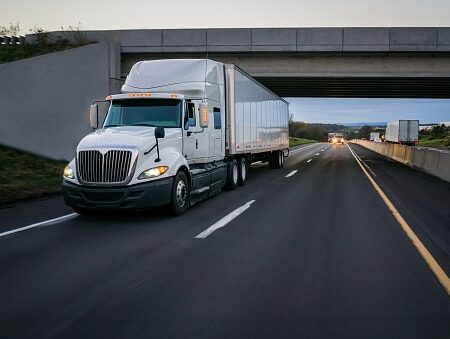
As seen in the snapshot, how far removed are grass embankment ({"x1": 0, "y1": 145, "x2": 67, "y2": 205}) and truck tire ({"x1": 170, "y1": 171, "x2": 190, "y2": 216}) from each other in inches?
195

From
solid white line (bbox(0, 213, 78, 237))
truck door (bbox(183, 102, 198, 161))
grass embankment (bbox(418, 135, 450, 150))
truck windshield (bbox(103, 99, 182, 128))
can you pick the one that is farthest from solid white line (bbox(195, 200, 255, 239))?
grass embankment (bbox(418, 135, 450, 150))

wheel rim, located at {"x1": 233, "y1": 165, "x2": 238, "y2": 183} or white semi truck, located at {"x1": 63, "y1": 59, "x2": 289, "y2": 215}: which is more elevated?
white semi truck, located at {"x1": 63, "y1": 59, "x2": 289, "y2": 215}

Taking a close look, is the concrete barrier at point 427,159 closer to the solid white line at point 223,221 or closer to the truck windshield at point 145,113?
the solid white line at point 223,221

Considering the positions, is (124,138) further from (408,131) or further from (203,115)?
(408,131)

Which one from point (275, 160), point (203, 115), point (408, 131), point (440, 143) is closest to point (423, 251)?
point (203, 115)

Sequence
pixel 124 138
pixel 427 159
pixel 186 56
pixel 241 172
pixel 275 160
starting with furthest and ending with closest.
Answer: pixel 186 56, pixel 275 160, pixel 427 159, pixel 241 172, pixel 124 138

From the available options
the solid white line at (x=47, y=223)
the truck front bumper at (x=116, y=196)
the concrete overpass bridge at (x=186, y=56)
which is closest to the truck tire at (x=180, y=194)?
the truck front bumper at (x=116, y=196)

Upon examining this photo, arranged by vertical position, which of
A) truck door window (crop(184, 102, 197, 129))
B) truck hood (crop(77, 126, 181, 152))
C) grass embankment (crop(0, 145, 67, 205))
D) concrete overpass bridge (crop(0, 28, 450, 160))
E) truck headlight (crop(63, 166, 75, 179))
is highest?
concrete overpass bridge (crop(0, 28, 450, 160))

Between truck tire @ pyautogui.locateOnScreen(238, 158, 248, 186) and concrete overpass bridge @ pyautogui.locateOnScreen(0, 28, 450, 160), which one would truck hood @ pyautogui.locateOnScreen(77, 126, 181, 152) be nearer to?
truck tire @ pyautogui.locateOnScreen(238, 158, 248, 186)

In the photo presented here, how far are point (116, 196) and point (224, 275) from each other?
12.0 ft

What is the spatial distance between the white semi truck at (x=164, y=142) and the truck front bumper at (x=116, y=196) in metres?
0.02

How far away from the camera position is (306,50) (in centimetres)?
2370

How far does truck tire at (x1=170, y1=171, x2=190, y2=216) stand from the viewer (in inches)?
356

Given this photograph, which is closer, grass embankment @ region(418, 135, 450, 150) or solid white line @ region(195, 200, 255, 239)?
solid white line @ region(195, 200, 255, 239)
